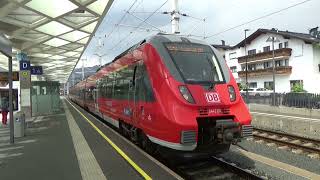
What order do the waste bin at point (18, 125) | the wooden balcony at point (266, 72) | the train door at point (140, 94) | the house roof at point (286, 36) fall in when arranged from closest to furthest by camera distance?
the train door at point (140, 94) < the waste bin at point (18, 125) < the house roof at point (286, 36) < the wooden balcony at point (266, 72)

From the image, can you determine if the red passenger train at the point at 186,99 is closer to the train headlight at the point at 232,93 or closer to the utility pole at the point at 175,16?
the train headlight at the point at 232,93

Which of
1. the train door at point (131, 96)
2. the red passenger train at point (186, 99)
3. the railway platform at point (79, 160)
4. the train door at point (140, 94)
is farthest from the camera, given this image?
the train door at point (131, 96)

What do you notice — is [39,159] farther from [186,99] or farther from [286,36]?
[286,36]

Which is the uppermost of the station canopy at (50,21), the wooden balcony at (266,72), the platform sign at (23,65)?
the station canopy at (50,21)

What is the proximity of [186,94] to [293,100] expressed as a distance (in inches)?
863

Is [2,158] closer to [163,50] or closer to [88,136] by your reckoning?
[88,136]

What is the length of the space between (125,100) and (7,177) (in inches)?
190

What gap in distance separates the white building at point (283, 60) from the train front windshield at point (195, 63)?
39683 mm

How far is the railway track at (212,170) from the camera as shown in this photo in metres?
8.54

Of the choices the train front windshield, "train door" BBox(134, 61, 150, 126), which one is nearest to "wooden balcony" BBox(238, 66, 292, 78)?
"train door" BBox(134, 61, 150, 126)

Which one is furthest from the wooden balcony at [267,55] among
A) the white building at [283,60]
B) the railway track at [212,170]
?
the railway track at [212,170]

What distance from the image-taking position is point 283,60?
53.6m

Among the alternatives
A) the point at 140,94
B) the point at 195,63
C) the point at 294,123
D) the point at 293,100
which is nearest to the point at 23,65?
the point at 294,123

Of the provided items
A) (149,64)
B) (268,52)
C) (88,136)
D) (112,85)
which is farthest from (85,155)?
(268,52)
